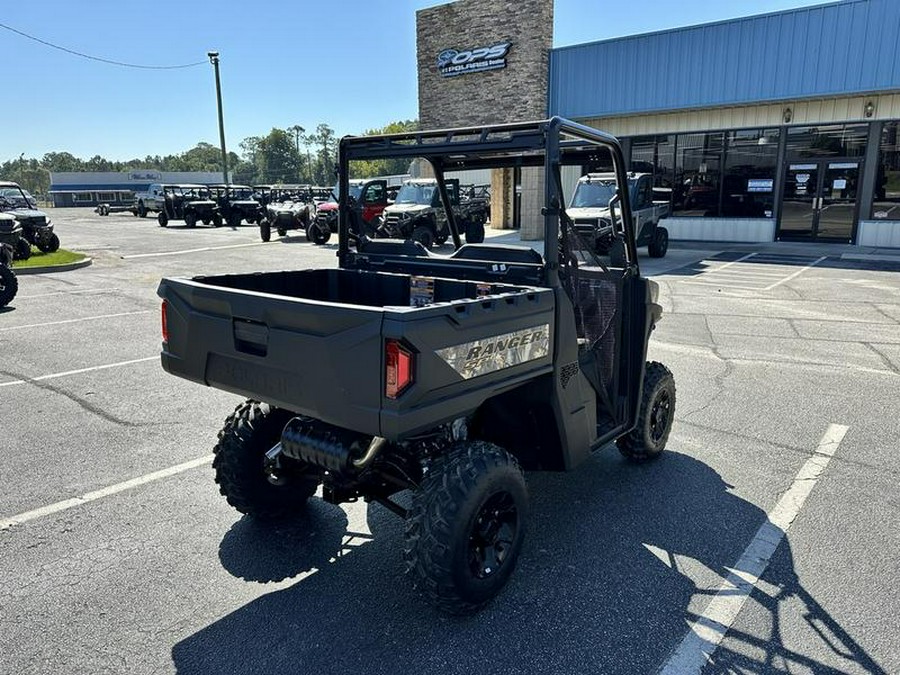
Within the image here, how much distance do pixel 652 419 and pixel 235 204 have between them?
95.8ft

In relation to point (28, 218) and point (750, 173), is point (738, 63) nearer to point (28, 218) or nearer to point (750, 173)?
point (750, 173)

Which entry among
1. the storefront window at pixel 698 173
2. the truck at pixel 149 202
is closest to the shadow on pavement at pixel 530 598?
the storefront window at pixel 698 173

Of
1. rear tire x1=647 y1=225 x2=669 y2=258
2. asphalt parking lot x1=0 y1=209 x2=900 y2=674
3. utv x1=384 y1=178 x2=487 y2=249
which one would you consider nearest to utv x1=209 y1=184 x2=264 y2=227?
utv x1=384 y1=178 x2=487 y2=249

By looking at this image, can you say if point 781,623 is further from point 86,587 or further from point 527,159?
point 86,587

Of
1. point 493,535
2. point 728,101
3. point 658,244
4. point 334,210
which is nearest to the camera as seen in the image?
point 493,535

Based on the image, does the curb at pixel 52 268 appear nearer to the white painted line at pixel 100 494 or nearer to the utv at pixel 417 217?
the utv at pixel 417 217

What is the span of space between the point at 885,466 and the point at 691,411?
1511mm

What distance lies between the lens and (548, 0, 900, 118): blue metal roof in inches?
Answer: 652

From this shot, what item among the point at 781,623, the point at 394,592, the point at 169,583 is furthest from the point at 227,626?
the point at 781,623

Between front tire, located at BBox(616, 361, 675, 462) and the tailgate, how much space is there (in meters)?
2.35

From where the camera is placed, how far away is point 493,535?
2.90 metres

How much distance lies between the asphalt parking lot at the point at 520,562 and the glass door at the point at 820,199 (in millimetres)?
14698

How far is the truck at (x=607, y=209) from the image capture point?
45.1 feet

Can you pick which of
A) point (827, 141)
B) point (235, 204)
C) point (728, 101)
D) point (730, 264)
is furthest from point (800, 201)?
point (235, 204)
